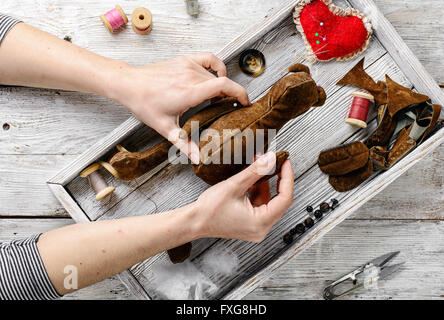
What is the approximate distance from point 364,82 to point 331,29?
0.63 ft

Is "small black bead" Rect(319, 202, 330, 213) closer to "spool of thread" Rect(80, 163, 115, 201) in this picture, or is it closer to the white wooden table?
the white wooden table

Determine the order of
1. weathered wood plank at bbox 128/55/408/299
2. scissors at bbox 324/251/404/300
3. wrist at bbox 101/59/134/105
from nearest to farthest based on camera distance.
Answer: wrist at bbox 101/59/134/105, weathered wood plank at bbox 128/55/408/299, scissors at bbox 324/251/404/300

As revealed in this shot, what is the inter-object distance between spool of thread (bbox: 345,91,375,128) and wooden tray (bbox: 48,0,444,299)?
1.4 inches

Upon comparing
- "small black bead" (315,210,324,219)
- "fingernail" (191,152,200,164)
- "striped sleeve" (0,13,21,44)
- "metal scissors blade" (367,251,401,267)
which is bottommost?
"metal scissors blade" (367,251,401,267)

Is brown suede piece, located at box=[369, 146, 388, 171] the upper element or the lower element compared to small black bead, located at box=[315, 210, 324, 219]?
upper

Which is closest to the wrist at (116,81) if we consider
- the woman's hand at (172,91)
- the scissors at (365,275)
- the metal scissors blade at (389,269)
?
the woman's hand at (172,91)

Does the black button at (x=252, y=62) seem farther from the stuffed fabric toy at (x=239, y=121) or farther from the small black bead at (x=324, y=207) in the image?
the small black bead at (x=324, y=207)

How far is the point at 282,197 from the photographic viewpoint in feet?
3.37

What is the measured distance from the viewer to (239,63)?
1.15 metres

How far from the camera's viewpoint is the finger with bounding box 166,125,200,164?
39.4 inches

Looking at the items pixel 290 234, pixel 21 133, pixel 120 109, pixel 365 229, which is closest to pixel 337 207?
pixel 290 234

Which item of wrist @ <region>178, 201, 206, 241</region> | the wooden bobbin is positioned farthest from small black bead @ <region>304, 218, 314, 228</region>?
the wooden bobbin

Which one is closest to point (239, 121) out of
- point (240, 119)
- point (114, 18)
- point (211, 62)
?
point (240, 119)

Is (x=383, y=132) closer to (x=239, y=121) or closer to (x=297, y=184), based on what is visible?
(x=297, y=184)
